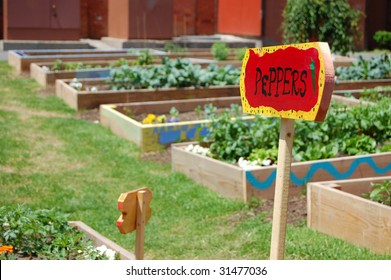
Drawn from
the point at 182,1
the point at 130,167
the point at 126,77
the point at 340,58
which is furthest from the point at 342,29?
the point at 182,1

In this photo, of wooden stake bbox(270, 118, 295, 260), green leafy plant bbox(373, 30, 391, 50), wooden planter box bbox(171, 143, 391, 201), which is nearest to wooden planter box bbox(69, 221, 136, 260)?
wooden stake bbox(270, 118, 295, 260)

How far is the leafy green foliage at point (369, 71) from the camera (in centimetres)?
1370

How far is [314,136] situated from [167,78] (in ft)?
16.2

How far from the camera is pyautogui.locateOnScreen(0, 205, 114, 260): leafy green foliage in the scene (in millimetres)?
4148

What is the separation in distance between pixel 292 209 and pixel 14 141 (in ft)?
14.4

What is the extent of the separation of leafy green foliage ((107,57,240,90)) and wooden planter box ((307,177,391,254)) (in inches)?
A: 251

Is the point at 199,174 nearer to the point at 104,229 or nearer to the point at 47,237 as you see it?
the point at 104,229

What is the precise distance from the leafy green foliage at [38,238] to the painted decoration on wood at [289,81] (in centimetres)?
139

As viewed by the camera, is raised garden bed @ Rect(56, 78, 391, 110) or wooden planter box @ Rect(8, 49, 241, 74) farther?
wooden planter box @ Rect(8, 49, 241, 74)

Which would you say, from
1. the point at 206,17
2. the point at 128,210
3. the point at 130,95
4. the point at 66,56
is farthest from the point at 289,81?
the point at 206,17

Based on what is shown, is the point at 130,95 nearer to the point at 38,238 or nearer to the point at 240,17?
the point at 38,238

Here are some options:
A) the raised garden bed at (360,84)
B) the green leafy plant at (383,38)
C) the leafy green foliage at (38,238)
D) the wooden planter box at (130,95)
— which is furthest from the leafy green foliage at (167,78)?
the green leafy plant at (383,38)

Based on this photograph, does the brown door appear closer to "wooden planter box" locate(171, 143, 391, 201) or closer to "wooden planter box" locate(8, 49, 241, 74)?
"wooden planter box" locate(8, 49, 241, 74)

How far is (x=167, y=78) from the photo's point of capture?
12.0 metres
